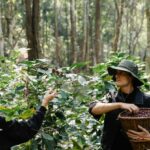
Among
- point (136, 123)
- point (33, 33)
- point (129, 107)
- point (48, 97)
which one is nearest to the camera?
point (136, 123)

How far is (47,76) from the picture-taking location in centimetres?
424

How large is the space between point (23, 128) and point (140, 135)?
93 cm

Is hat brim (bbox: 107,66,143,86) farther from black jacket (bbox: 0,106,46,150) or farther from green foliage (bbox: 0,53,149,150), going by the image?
black jacket (bbox: 0,106,46,150)

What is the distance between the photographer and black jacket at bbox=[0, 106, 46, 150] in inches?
143

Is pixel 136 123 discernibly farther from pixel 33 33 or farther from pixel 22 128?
pixel 33 33

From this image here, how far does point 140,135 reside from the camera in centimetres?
340

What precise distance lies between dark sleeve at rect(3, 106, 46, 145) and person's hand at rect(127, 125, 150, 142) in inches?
29.3

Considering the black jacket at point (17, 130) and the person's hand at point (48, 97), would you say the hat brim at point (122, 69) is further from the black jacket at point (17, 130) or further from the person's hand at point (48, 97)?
the black jacket at point (17, 130)

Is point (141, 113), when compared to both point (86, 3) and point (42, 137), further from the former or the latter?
point (86, 3)

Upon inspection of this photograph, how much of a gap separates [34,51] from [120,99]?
5047 millimetres

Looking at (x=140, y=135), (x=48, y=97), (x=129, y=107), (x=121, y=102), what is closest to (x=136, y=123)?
(x=140, y=135)

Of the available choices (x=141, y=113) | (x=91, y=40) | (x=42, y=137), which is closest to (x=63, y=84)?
(x=42, y=137)

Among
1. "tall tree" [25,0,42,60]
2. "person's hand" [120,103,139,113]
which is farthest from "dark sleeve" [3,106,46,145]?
"tall tree" [25,0,42,60]

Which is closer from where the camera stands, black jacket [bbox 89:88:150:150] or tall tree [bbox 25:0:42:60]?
black jacket [bbox 89:88:150:150]
